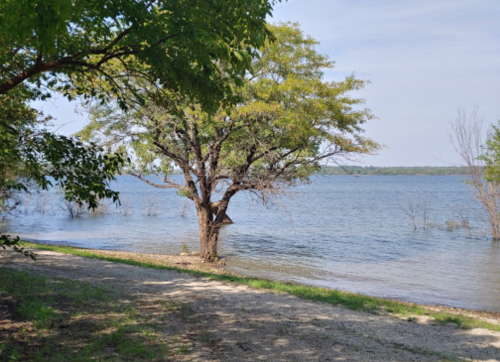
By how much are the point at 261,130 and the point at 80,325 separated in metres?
10.8

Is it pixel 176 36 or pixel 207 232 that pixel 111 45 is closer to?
pixel 176 36

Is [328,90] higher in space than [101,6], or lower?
higher

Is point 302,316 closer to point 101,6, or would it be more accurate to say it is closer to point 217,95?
point 217,95

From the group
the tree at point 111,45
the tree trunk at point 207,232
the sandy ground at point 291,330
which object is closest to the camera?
the tree at point 111,45

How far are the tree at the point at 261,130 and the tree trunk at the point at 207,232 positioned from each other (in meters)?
0.10

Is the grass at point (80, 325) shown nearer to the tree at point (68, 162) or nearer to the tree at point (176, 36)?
the tree at point (68, 162)

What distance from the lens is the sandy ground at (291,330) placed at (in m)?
6.96

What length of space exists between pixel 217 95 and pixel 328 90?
1064 cm

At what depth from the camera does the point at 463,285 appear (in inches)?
741

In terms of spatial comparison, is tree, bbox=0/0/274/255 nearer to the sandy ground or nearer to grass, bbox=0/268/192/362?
grass, bbox=0/268/192/362

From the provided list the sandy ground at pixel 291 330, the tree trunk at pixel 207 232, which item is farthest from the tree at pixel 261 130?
the sandy ground at pixel 291 330

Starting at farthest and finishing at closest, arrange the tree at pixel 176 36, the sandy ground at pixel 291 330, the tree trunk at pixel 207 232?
the tree trunk at pixel 207 232 → the sandy ground at pixel 291 330 → the tree at pixel 176 36

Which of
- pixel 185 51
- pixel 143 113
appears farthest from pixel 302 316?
pixel 143 113

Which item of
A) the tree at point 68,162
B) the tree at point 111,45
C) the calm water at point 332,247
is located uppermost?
the tree at point 111,45
